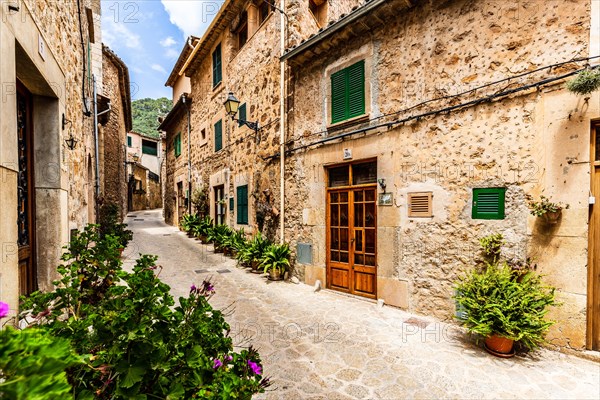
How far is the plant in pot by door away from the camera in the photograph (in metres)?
3.18

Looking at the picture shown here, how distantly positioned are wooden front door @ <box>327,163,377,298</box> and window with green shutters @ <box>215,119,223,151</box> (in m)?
6.08

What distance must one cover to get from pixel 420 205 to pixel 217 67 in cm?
952

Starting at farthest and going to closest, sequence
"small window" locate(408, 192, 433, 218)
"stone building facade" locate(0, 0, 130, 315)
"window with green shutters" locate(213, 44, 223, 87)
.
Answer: "window with green shutters" locate(213, 44, 223, 87)
"small window" locate(408, 192, 433, 218)
"stone building facade" locate(0, 0, 130, 315)

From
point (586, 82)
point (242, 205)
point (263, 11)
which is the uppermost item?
point (263, 11)

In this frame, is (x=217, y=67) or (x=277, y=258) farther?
(x=217, y=67)

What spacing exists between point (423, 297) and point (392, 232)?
118 cm

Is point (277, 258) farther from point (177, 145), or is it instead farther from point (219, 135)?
point (177, 145)

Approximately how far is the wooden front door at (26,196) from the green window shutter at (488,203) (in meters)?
5.64

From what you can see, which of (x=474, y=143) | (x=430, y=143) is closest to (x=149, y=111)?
(x=430, y=143)

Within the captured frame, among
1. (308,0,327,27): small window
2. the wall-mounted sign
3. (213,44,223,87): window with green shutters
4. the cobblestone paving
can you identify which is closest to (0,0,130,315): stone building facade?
the cobblestone paving

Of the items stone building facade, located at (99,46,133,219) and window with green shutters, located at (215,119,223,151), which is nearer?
window with green shutters, located at (215,119,223,151)

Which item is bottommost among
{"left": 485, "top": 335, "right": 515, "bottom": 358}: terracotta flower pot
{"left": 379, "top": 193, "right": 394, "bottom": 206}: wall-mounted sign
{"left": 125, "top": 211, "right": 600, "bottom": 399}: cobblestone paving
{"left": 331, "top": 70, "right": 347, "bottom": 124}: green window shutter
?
{"left": 125, "top": 211, "right": 600, "bottom": 399}: cobblestone paving

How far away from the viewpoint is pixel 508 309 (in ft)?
10.7

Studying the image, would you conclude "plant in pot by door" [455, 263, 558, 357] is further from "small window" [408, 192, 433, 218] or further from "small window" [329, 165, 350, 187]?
"small window" [329, 165, 350, 187]
